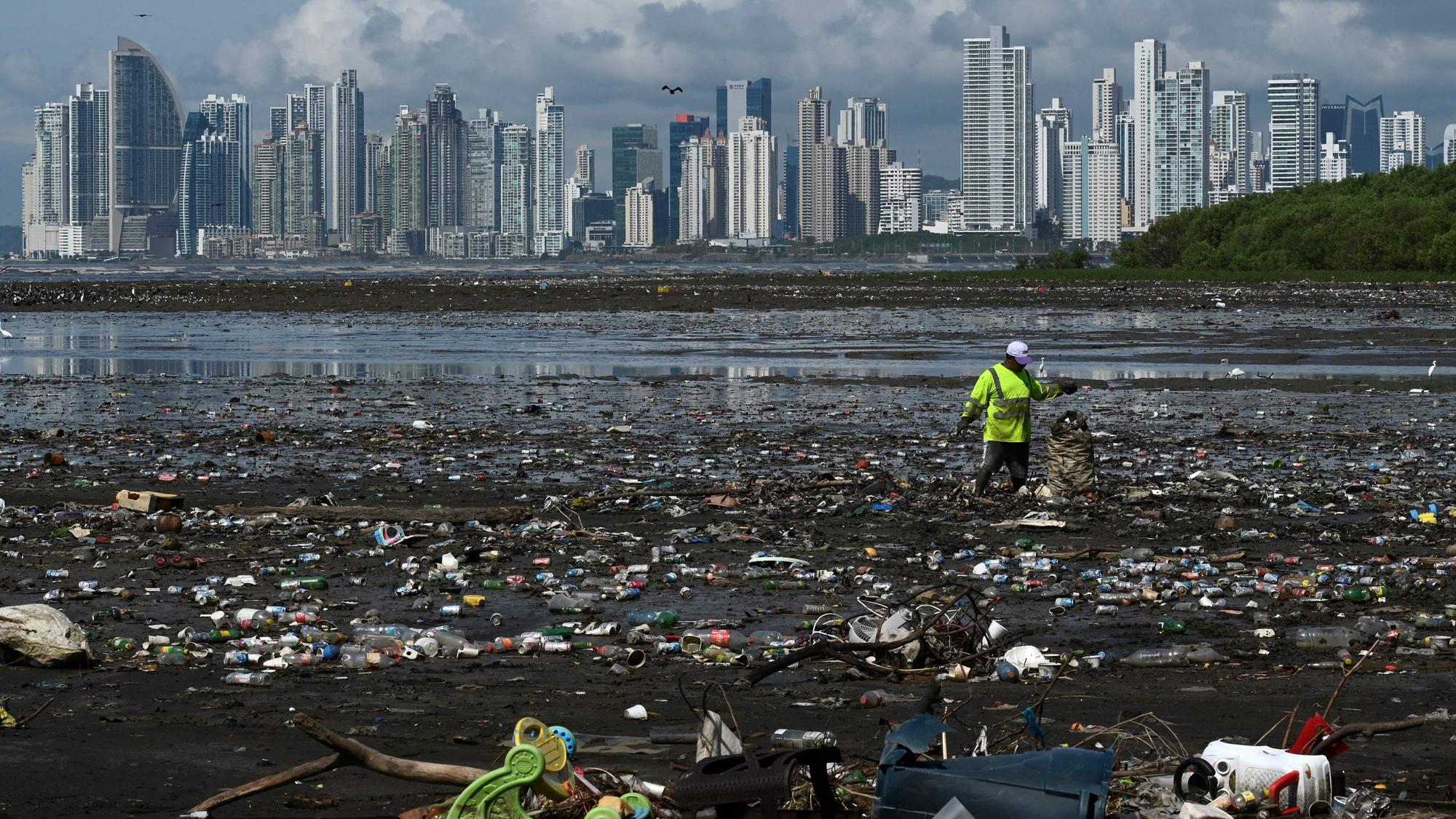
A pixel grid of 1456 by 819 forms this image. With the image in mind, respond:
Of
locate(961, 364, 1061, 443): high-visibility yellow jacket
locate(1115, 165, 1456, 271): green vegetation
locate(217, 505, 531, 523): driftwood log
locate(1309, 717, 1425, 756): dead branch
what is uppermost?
locate(1115, 165, 1456, 271): green vegetation

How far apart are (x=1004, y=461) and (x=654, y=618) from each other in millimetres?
5737

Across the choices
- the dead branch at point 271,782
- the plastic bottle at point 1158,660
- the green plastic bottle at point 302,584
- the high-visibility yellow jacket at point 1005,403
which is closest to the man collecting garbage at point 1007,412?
the high-visibility yellow jacket at point 1005,403

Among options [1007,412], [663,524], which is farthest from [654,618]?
[1007,412]

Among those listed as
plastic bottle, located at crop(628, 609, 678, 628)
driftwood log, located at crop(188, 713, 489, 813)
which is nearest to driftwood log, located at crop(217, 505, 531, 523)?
plastic bottle, located at crop(628, 609, 678, 628)

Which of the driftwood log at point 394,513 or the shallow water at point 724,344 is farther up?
the shallow water at point 724,344

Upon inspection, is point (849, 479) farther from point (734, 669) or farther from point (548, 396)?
point (548, 396)

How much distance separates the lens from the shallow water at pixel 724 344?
29672 millimetres

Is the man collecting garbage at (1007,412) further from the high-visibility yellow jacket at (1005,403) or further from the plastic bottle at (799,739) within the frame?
the plastic bottle at (799,739)

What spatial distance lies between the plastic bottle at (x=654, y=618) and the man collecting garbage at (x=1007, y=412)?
5.25m

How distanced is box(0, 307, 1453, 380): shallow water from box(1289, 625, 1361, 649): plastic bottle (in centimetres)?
1883

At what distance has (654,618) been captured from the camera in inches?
375

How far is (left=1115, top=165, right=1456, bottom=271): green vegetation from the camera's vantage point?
75.9 m

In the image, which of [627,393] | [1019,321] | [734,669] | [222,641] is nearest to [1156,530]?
[734,669]

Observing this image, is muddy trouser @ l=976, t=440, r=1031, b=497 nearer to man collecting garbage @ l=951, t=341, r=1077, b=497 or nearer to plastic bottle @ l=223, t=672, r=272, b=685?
man collecting garbage @ l=951, t=341, r=1077, b=497
